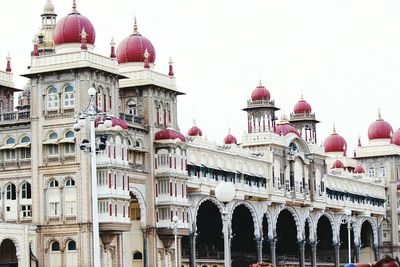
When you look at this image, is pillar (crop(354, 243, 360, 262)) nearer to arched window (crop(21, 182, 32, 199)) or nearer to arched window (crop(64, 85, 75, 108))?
arched window (crop(21, 182, 32, 199))

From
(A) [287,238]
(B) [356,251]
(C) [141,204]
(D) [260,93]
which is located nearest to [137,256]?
(C) [141,204]

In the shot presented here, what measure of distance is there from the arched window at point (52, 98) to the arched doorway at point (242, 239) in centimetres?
3009

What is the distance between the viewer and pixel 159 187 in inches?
2717

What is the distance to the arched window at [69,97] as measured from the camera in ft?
205

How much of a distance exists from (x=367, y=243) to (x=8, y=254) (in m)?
59.4

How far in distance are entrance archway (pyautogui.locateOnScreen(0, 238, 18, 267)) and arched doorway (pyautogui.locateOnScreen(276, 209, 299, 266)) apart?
40.2 m

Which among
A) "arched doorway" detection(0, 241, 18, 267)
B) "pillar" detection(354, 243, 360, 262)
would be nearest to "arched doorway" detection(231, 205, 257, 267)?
"pillar" detection(354, 243, 360, 262)

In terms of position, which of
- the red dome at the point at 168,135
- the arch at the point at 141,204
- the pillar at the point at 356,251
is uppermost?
the red dome at the point at 168,135

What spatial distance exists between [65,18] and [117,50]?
8425 millimetres

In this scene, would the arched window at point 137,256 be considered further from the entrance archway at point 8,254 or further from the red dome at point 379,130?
the red dome at point 379,130

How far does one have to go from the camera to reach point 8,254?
63844mm

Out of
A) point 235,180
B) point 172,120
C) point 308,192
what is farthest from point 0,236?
point 308,192

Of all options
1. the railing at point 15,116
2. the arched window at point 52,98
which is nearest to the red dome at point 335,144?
the railing at point 15,116

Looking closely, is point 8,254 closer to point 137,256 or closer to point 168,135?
point 137,256
